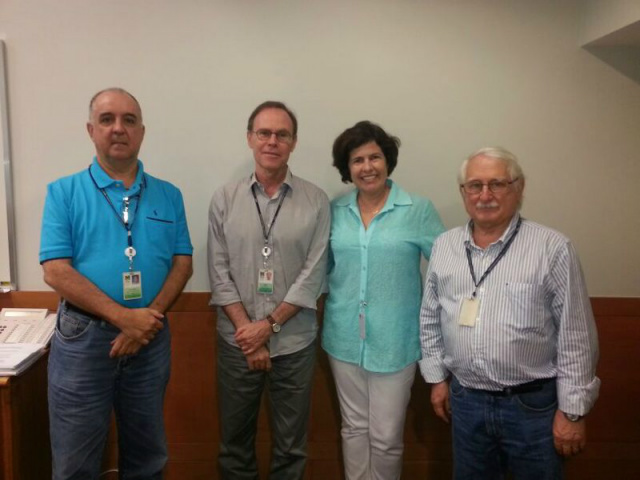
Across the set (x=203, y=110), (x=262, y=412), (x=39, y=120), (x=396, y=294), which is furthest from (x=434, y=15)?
(x=262, y=412)

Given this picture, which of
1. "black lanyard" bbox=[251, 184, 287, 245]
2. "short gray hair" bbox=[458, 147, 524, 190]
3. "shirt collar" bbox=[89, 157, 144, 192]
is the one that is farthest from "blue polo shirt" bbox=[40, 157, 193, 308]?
"short gray hair" bbox=[458, 147, 524, 190]

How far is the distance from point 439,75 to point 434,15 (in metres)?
0.29

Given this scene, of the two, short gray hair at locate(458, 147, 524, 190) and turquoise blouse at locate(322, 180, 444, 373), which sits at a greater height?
short gray hair at locate(458, 147, 524, 190)

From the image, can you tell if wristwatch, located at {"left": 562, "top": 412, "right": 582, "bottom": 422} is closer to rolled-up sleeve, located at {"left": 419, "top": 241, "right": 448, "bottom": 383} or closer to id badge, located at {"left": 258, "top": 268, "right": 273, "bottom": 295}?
rolled-up sleeve, located at {"left": 419, "top": 241, "right": 448, "bottom": 383}

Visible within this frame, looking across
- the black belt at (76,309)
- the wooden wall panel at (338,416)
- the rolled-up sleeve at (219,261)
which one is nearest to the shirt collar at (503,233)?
the rolled-up sleeve at (219,261)

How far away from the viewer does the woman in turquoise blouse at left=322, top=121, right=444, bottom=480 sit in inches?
78.7

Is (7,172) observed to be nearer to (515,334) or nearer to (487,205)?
(487,205)

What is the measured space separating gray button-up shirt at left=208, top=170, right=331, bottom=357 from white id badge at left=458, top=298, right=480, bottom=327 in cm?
64

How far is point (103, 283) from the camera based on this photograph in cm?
174

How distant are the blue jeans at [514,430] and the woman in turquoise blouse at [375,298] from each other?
37cm

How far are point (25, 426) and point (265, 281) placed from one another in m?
1.22

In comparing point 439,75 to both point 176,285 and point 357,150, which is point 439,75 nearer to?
point 357,150

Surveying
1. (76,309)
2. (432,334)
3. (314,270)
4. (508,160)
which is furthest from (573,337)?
(76,309)

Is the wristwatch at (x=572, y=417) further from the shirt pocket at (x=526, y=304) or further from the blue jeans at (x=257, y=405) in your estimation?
the blue jeans at (x=257, y=405)
